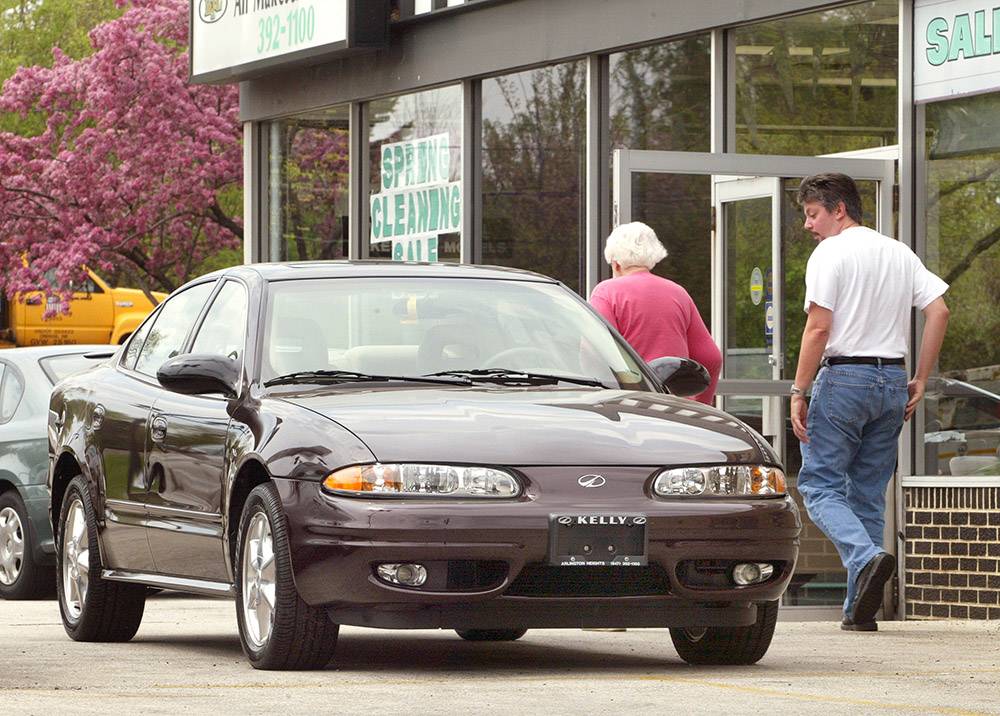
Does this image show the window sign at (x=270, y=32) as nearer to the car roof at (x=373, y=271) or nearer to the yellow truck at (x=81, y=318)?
the car roof at (x=373, y=271)

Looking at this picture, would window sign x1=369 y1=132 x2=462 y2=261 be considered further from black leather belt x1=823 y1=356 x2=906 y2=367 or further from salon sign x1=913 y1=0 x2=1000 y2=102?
black leather belt x1=823 y1=356 x2=906 y2=367

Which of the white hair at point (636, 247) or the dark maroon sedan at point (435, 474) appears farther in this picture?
the white hair at point (636, 247)

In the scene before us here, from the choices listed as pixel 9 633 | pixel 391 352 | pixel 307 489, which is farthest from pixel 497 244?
pixel 307 489

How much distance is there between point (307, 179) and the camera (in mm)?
18797

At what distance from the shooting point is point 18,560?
43.1ft

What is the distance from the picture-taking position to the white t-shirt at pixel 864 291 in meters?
9.67

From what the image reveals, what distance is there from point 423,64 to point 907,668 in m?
9.63

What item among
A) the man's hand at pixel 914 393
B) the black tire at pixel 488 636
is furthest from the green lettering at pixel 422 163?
the black tire at pixel 488 636

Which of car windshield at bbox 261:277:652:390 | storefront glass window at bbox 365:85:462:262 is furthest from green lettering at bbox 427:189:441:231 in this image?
car windshield at bbox 261:277:652:390

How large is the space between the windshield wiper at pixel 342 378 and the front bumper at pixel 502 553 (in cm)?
71

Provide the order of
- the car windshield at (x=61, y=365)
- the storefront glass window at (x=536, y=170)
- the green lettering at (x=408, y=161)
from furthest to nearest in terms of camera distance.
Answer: the green lettering at (x=408, y=161), the storefront glass window at (x=536, y=170), the car windshield at (x=61, y=365)

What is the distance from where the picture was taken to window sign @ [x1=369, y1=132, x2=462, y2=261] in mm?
16656

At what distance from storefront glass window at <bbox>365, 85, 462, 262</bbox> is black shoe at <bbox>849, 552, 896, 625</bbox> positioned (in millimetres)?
7433

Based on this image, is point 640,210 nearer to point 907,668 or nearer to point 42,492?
point 42,492
